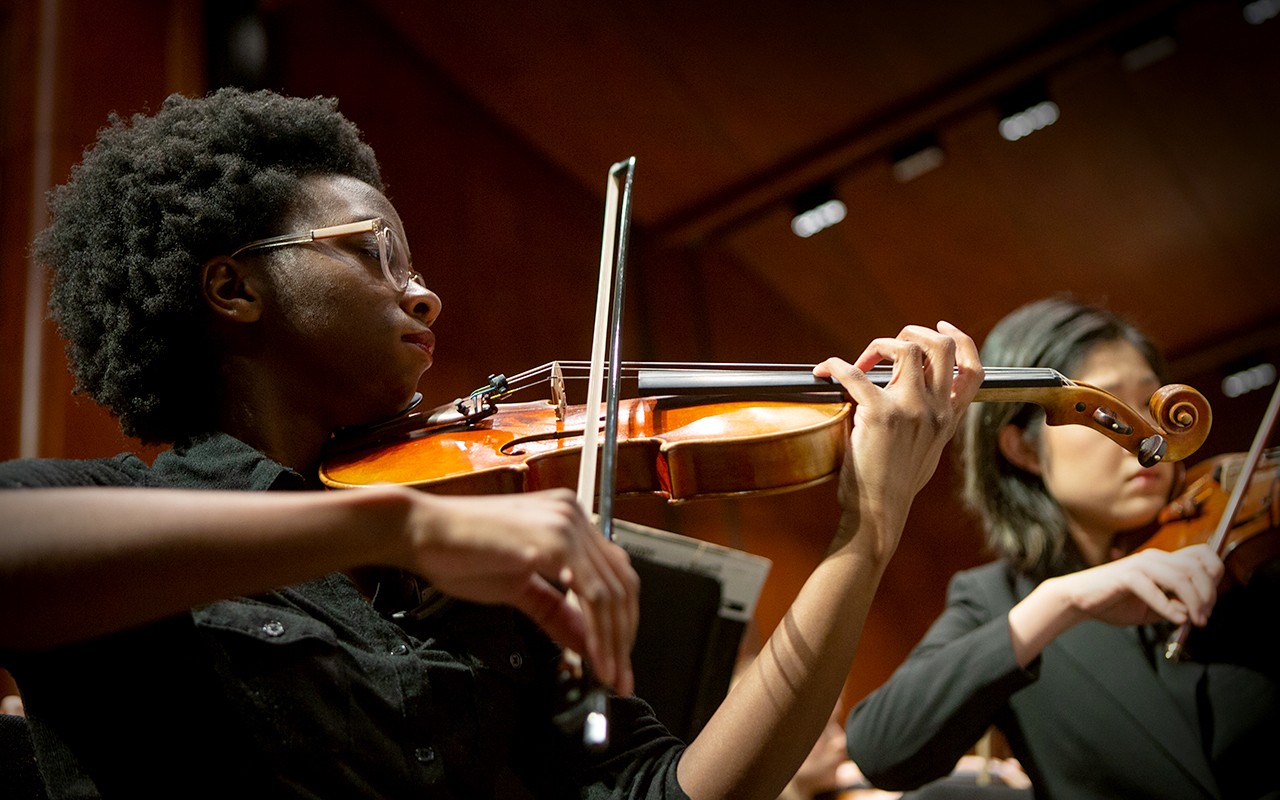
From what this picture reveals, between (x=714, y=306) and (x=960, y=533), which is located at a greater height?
(x=714, y=306)

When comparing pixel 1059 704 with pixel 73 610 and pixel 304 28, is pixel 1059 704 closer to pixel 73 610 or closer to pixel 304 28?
pixel 73 610

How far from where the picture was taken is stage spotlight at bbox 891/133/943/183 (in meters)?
3.77

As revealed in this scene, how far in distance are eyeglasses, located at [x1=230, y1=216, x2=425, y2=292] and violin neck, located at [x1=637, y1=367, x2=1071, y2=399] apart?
1.05 feet

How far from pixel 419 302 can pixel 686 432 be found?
0.36 meters

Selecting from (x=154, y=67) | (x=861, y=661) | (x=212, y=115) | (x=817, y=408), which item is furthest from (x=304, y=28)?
(x=861, y=661)

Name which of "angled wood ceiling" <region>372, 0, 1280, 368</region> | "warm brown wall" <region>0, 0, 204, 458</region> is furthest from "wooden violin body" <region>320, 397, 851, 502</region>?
"angled wood ceiling" <region>372, 0, 1280, 368</region>

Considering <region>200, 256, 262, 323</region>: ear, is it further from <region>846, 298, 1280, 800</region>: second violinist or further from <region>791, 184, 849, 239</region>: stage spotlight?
<region>791, 184, 849, 239</region>: stage spotlight

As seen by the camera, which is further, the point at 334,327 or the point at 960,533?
the point at 960,533

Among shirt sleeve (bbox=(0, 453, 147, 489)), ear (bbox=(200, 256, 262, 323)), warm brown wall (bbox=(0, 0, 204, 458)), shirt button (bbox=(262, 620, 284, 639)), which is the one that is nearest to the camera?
shirt sleeve (bbox=(0, 453, 147, 489))

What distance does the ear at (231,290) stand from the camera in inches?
46.3

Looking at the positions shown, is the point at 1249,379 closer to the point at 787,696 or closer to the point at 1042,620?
the point at 1042,620

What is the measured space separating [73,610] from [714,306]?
396 centimetres

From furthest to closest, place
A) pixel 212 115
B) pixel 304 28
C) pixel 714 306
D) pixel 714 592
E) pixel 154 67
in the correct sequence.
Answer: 1. pixel 714 306
2. pixel 304 28
3. pixel 154 67
4. pixel 714 592
5. pixel 212 115

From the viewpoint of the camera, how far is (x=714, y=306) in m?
4.53
